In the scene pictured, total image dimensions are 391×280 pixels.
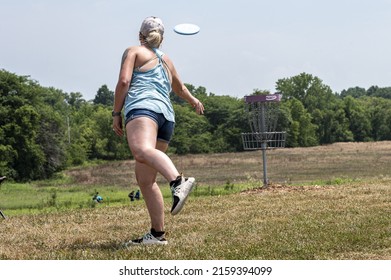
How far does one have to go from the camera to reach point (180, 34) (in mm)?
8055

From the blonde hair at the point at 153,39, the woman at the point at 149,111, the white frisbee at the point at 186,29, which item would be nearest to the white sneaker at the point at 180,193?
the woman at the point at 149,111

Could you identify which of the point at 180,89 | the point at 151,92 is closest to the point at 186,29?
the point at 180,89

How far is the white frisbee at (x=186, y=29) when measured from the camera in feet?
26.2

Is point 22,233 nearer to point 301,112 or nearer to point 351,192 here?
point 351,192

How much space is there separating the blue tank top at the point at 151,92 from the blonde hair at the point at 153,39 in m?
0.15

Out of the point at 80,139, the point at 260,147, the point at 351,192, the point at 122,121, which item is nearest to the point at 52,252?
the point at 122,121

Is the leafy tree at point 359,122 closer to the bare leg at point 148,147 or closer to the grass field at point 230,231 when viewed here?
the grass field at point 230,231

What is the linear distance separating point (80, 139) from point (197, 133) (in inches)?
801

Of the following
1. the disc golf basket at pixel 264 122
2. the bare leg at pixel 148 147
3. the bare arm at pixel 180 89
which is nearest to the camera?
the bare leg at pixel 148 147

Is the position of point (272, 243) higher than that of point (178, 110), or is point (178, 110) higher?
point (178, 110)

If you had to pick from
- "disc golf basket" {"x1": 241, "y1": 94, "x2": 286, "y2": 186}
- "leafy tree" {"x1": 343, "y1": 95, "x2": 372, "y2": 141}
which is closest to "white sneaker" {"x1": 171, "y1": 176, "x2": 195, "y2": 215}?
"disc golf basket" {"x1": 241, "y1": 94, "x2": 286, "y2": 186}

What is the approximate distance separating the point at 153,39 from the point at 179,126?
347ft

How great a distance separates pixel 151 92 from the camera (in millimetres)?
6781

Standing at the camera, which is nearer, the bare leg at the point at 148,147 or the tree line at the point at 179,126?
the bare leg at the point at 148,147
